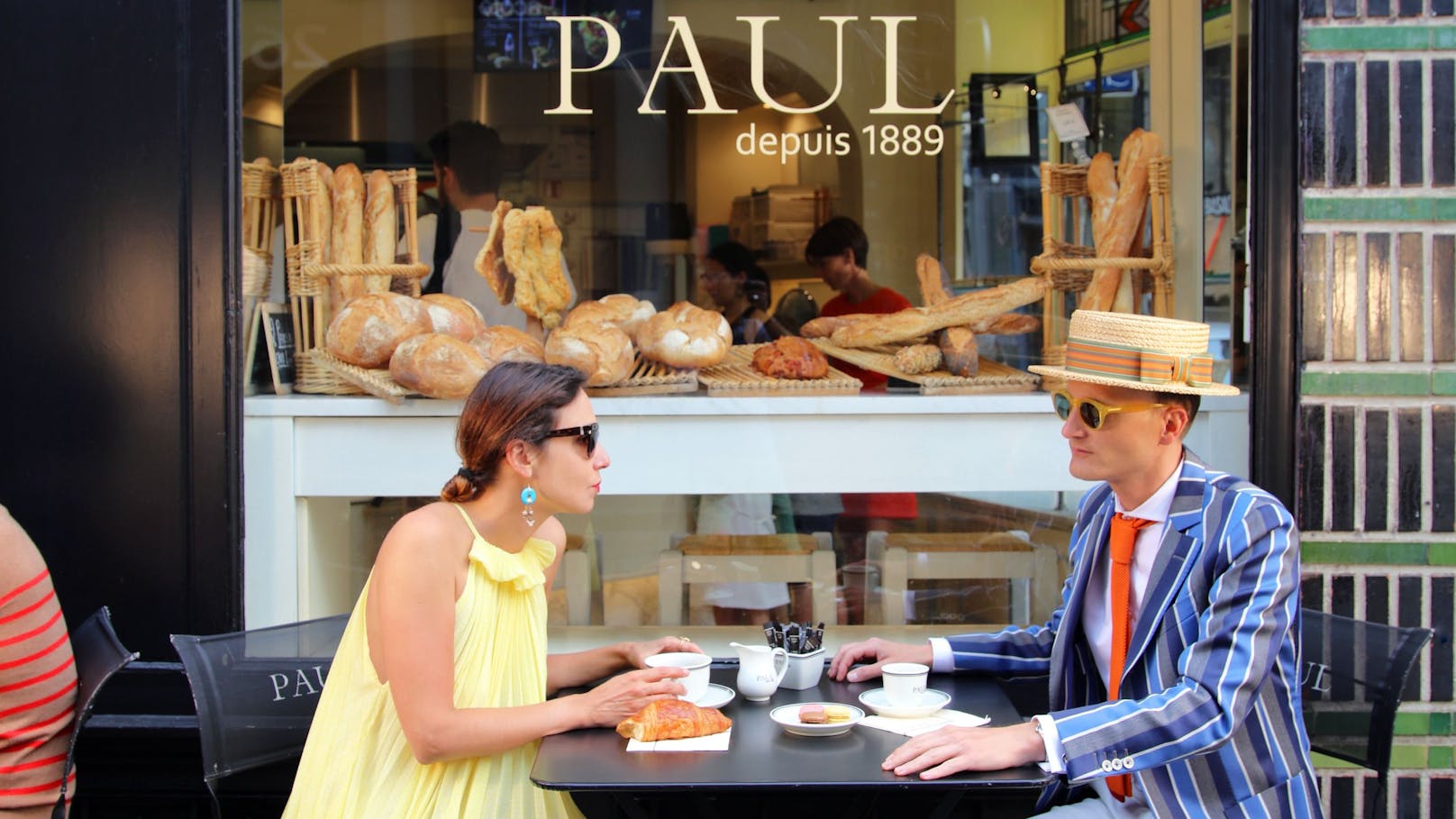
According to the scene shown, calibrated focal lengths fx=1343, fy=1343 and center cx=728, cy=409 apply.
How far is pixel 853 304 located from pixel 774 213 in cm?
38

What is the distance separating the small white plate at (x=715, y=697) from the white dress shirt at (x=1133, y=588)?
59cm

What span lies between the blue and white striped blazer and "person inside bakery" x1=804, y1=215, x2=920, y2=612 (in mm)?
1518

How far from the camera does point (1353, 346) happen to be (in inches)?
141

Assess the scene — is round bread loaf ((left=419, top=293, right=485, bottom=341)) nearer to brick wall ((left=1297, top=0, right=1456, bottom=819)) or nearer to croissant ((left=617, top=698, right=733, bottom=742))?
croissant ((left=617, top=698, right=733, bottom=742))

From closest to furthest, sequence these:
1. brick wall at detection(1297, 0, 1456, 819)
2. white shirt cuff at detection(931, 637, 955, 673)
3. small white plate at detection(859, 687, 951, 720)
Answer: small white plate at detection(859, 687, 951, 720)
white shirt cuff at detection(931, 637, 955, 673)
brick wall at detection(1297, 0, 1456, 819)

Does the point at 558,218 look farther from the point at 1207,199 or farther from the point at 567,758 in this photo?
the point at 567,758

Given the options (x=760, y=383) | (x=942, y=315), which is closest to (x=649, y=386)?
(x=760, y=383)

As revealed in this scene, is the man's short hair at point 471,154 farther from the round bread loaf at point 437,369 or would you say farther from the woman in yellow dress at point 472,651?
the woman in yellow dress at point 472,651

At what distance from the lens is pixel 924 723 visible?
2461 mm

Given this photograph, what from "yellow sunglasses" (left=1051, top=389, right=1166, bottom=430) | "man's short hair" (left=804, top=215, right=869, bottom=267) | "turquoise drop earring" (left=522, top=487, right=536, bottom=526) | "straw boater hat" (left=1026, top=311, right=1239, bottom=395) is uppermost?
"man's short hair" (left=804, top=215, right=869, bottom=267)

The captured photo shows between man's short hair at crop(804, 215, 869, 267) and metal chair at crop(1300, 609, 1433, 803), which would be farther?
man's short hair at crop(804, 215, 869, 267)

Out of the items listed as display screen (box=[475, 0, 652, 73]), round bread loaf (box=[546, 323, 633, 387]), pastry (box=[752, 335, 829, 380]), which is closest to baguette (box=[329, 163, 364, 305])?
display screen (box=[475, 0, 652, 73])

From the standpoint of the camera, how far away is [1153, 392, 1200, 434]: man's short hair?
2.55 meters

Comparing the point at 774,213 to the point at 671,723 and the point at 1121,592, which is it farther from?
the point at 671,723
